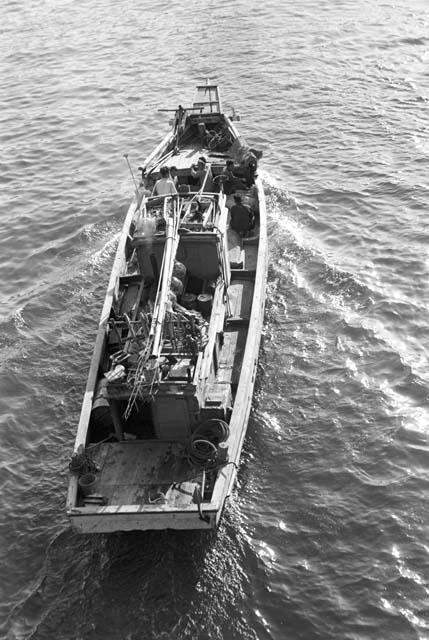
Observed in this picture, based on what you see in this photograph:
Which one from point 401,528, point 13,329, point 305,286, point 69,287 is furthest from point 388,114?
point 401,528

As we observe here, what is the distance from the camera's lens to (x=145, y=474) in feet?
47.9

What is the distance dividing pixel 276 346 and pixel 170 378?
21.3 feet

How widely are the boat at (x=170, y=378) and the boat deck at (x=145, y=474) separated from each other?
0.08 feet

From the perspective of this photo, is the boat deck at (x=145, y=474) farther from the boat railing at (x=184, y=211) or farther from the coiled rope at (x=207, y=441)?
the boat railing at (x=184, y=211)

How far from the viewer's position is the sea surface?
1381cm

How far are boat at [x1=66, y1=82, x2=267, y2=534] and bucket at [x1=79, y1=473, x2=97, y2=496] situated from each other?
0.03 meters

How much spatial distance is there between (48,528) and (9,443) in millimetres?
3467

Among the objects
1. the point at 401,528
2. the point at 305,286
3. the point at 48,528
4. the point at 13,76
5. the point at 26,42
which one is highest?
the point at 26,42

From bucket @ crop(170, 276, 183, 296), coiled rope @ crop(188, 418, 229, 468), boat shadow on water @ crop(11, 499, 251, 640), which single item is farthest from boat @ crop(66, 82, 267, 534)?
boat shadow on water @ crop(11, 499, 251, 640)

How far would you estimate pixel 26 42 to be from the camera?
4891 cm

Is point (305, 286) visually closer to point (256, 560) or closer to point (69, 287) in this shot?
point (69, 287)

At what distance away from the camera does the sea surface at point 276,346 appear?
13.8 m

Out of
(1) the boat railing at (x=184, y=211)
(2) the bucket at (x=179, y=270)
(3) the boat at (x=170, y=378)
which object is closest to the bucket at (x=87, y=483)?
(3) the boat at (x=170, y=378)

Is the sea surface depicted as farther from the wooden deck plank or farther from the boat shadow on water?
the wooden deck plank
